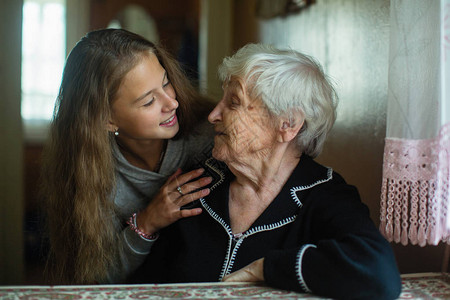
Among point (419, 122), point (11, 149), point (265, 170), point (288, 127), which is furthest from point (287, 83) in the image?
point (11, 149)

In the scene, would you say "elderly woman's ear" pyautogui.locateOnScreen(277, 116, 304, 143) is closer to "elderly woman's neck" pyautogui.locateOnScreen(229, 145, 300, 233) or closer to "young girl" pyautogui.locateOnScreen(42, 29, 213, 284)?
"elderly woman's neck" pyautogui.locateOnScreen(229, 145, 300, 233)

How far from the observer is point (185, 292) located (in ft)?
4.04

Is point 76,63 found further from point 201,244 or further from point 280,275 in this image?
point 280,275

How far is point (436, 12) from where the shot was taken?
1227mm

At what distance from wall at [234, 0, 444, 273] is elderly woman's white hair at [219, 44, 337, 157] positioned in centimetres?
34

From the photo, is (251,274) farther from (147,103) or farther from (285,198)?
(147,103)

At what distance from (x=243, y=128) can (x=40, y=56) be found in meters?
4.08

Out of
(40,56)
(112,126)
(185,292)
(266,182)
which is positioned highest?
(40,56)

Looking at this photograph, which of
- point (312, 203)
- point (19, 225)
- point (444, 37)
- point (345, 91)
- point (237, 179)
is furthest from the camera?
point (19, 225)

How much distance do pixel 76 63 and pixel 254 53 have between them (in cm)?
65

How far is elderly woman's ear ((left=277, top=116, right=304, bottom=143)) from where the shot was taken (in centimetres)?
148

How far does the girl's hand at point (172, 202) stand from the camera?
5.36 feet

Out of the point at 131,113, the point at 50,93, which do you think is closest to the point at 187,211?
the point at 131,113

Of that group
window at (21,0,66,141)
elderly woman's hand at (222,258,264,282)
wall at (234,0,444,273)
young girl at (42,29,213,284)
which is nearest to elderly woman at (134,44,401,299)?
elderly woman's hand at (222,258,264,282)
